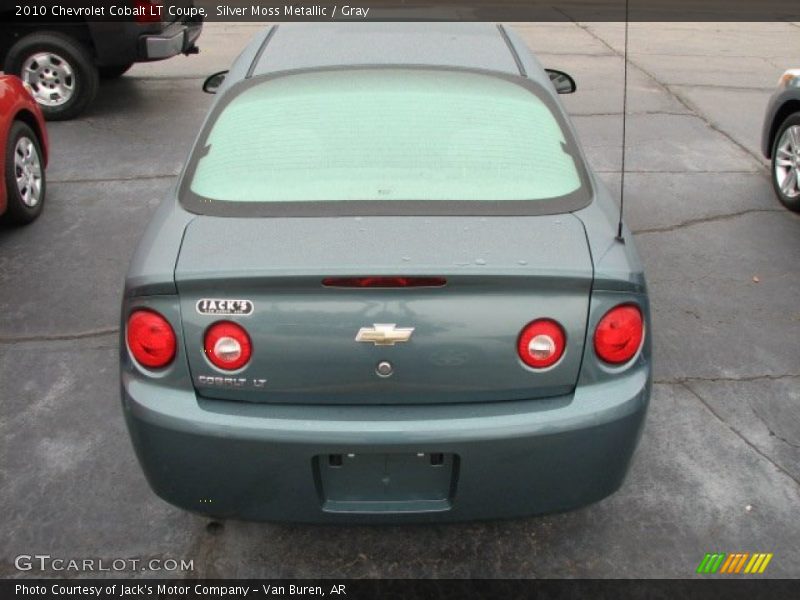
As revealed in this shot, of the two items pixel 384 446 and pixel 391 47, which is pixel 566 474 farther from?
pixel 391 47

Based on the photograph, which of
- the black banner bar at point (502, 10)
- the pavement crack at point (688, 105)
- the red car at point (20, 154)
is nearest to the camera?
the red car at point (20, 154)

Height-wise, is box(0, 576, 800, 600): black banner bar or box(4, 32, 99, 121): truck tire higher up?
box(0, 576, 800, 600): black banner bar

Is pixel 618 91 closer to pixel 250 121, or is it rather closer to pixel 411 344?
pixel 250 121

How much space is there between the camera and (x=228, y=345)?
7.45 ft

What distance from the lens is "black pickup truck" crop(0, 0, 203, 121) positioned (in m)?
7.57

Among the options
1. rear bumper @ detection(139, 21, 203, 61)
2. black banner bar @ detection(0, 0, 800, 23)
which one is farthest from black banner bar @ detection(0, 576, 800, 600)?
black banner bar @ detection(0, 0, 800, 23)

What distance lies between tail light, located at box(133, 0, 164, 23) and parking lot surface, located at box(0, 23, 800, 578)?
1011mm

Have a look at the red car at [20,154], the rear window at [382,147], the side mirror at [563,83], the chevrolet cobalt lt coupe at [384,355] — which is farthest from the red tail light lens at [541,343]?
the red car at [20,154]

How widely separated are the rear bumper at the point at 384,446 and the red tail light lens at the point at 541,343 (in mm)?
128

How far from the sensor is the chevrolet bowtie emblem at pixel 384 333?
2.21 metres

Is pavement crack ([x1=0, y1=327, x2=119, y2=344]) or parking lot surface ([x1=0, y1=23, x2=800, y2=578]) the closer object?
parking lot surface ([x1=0, y1=23, x2=800, y2=578])

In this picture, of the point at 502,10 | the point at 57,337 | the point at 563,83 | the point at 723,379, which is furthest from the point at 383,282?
the point at 502,10

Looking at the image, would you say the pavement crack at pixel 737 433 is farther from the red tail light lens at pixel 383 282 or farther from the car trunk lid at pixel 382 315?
the red tail light lens at pixel 383 282

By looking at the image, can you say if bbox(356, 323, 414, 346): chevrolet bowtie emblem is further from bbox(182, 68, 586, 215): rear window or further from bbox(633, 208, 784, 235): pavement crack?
bbox(633, 208, 784, 235): pavement crack
